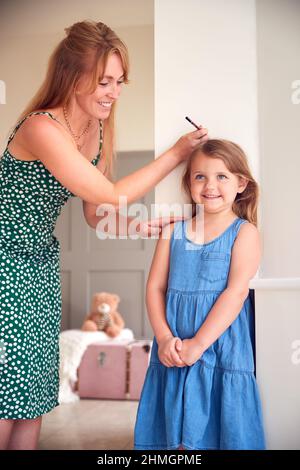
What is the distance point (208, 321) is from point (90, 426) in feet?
4.98

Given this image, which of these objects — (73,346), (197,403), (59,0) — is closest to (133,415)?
(73,346)

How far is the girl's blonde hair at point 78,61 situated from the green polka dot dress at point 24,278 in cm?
9

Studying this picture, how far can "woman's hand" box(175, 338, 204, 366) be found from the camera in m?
1.12

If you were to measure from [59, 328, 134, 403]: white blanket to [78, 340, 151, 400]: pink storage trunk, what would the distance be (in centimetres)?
4

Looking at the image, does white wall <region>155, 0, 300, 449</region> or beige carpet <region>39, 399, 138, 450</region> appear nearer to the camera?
white wall <region>155, 0, 300, 449</region>

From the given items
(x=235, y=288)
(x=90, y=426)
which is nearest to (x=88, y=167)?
(x=235, y=288)

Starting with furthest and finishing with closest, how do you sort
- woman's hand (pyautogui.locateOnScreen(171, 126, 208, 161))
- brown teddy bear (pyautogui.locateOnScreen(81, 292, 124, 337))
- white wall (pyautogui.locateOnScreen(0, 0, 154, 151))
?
→ white wall (pyautogui.locateOnScreen(0, 0, 154, 151))
brown teddy bear (pyautogui.locateOnScreen(81, 292, 124, 337))
woman's hand (pyautogui.locateOnScreen(171, 126, 208, 161))

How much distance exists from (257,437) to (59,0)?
3019 millimetres

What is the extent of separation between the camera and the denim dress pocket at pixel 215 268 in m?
1.18

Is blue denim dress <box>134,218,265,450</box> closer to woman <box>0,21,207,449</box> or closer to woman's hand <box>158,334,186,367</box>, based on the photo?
woman's hand <box>158,334,186,367</box>

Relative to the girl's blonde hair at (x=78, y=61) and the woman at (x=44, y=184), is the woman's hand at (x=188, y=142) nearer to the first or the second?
the woman at (x=44, y=184)

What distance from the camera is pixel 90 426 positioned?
246 centimetres

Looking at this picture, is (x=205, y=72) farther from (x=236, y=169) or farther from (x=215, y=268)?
(x=215, y=268)

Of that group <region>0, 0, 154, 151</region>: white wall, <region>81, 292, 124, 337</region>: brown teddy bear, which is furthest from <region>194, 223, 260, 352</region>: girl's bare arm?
<region>0, 0, 154, 151</region>: white wall
